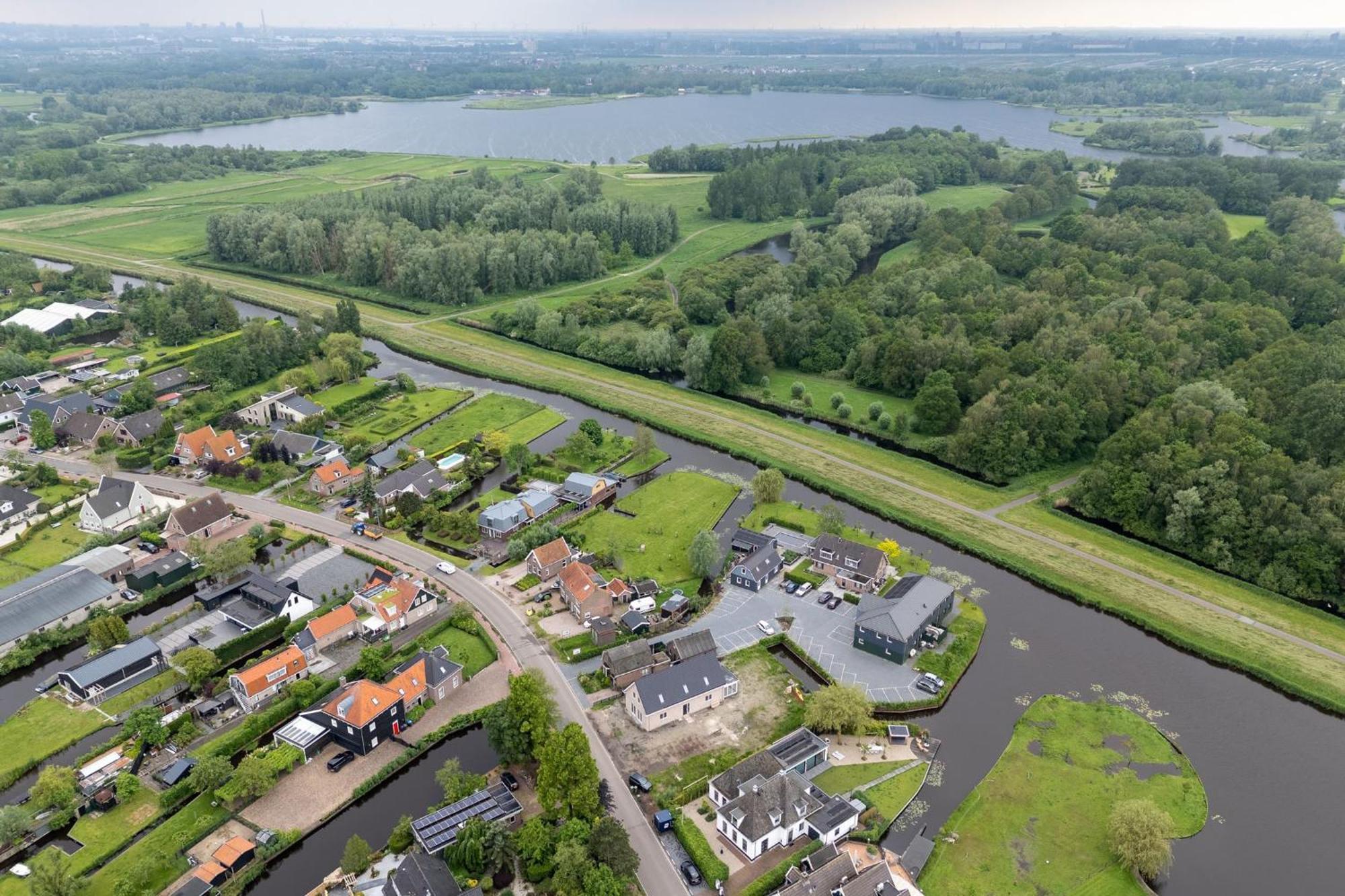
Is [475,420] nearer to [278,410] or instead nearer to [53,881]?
[278,410]

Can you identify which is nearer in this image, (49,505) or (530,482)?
(49,505)

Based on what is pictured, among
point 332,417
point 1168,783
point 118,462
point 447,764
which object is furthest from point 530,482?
point 1168,783

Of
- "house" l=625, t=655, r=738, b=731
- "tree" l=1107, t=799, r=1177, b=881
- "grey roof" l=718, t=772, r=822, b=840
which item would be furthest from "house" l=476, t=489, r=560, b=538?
"tree" l=1107, t=799, r=1177, b=881

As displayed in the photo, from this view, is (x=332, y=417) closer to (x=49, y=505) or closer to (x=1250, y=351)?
(x=49, y=505)

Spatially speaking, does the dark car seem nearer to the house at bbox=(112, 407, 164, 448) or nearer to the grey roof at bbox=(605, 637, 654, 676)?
the grey roof at bbox=(605, 637, 654, 676)

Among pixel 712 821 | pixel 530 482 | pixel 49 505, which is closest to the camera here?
pixel 712 821

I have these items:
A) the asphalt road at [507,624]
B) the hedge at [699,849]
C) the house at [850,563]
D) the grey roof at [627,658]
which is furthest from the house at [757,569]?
the hedge at [699,849]
